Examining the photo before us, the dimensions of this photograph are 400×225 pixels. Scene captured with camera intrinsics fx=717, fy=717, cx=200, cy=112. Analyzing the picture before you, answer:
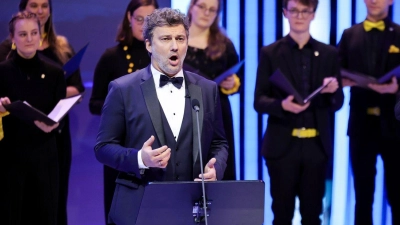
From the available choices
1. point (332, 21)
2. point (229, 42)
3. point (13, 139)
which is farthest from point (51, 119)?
point (332, 21)

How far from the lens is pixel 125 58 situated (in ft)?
17.0

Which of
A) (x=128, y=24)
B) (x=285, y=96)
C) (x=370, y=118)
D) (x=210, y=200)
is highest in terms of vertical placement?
(x=128, y=24)

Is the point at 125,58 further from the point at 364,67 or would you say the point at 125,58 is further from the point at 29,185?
the point at 364,67

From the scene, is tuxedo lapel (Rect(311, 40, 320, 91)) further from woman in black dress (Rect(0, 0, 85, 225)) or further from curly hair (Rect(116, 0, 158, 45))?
woman in black dress (Rect(0, 0, 85, 225))

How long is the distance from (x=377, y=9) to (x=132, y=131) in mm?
2734

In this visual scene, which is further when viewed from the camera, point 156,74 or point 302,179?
point 302,179

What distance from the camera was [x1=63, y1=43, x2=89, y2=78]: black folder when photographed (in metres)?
4.97

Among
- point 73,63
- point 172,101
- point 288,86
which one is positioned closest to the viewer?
point 172,101

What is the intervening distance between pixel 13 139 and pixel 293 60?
6.53ft

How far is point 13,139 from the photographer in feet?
15.9

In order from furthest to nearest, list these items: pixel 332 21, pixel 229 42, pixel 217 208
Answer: pixel 332 21 → pixel 229 42 → pixel 217 208

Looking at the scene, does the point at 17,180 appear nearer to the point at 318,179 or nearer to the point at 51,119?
the point at 51,119

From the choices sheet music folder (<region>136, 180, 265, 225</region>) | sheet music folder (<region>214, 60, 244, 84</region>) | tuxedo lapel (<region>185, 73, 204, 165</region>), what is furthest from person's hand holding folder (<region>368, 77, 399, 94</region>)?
sheet music folder (<region>136, 180, 265, 225</region>)

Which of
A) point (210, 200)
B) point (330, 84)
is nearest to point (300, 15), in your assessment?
point (330, 84)
